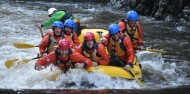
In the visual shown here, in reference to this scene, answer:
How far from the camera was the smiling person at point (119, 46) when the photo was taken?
7.94m

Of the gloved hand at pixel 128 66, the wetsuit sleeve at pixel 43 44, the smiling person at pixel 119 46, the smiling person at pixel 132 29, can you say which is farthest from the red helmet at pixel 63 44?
the smiling person at pixel 132 29

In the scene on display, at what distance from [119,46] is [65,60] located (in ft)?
4.86

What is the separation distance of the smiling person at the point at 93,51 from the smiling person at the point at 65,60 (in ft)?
0.91

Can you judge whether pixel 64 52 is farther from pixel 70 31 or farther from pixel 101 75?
pixel 70 31

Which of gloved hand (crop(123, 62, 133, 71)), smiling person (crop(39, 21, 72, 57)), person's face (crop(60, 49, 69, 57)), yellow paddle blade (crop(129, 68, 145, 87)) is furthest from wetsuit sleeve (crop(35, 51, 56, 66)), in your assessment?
yellow paddle blade (crop(129, 68, 145, 87))

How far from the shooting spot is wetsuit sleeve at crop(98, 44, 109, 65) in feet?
25.1

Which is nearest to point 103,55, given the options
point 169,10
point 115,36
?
point 115,36

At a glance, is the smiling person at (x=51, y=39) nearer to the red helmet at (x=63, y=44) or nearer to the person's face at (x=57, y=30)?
the person's face at (x=57, y=30)

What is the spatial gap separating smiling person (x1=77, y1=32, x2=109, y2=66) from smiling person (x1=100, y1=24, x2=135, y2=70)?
0.46 metres

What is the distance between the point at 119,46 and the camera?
8.20 m

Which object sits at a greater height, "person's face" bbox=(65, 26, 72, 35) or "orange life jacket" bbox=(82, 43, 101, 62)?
"person's face" bbox=(65, 26, 72, 35)

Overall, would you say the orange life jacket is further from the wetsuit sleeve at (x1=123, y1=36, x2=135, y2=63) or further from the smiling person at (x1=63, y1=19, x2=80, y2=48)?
the smiling person at (x1=63, y1=19, x2=80, y2=48)

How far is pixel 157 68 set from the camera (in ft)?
32.7

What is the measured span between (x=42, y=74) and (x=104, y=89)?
5.09 feet
